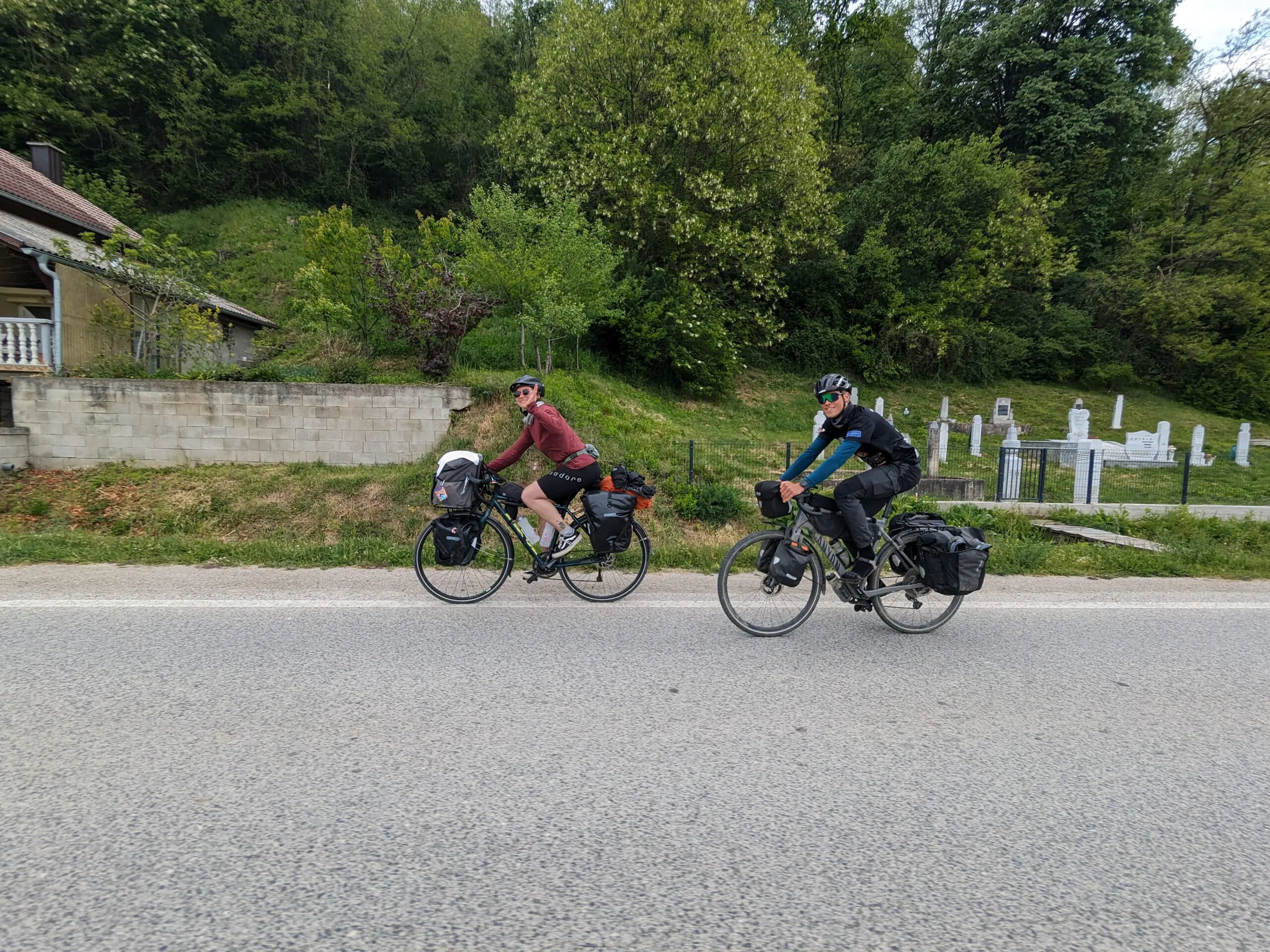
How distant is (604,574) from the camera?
6.46 meters

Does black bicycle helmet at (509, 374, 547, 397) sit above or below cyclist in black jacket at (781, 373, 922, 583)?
above

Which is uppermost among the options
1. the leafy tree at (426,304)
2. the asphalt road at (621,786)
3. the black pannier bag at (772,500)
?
the leafy tree at (426,304)

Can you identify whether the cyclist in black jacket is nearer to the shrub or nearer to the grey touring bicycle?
the grey touring bicycle

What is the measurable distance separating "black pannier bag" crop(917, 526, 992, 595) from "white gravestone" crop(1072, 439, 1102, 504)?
27.8 ft

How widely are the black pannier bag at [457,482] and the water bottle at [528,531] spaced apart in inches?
20.0

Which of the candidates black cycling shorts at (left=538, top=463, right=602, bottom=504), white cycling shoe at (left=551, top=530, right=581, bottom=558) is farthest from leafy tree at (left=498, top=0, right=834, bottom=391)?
white cycling shoe at (left=551, top=530, right=581, bottom=558)

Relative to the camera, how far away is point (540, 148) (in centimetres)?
1983

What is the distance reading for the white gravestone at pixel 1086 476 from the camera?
11531 millimetres

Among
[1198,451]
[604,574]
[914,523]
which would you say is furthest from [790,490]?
[1198,451]

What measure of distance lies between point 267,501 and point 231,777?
26.9 feet

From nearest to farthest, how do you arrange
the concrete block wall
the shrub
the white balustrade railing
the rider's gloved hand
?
1. the rider's gloved hand
2. the concrete block wall
3. the shrub
4. the white balustrade railing

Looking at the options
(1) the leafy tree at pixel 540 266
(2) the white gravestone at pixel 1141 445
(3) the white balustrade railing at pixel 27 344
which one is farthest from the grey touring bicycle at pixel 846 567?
(2) the white gravestone at pixel 1141 445

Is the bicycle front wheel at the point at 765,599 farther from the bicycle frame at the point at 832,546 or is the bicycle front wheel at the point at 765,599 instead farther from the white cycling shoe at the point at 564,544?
the white cycling shoe at the point at 564,544

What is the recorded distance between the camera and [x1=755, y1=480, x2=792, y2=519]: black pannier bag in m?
4.93
